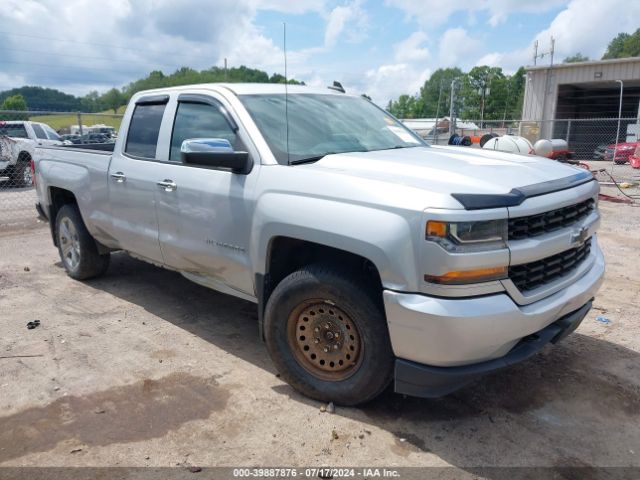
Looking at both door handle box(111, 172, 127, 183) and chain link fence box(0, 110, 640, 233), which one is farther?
chain link fence box(0, 110, 640, 233)

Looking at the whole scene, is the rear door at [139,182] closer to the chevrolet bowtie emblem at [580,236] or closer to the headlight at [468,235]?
the headlight at [468,235]

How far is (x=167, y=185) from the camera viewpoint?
4129 mm

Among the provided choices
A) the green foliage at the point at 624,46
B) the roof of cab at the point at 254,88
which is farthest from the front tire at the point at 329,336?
the green foliage at the point at 624,46

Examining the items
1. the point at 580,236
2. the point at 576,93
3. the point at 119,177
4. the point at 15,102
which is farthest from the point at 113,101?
the point at 580,236

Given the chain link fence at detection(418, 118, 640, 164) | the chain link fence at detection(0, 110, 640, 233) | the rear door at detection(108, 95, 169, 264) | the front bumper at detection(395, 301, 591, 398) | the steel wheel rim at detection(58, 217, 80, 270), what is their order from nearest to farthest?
the front bumper at detection(395, 301, 591, 398) < the rear door at detection(108, 95, 169, 264) < the steel wheel rim at detection(58, 217, 80, 270) < the chain link fence at detection(0, 110, 640, 233) < the chain link fence at detection(418, 118, 640, 164)

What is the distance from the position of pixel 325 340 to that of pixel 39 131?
50.4ft

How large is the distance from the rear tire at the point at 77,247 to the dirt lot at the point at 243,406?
2.76 feet

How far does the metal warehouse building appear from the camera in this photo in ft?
90.0

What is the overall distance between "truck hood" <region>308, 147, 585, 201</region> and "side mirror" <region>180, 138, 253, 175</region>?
0.47m

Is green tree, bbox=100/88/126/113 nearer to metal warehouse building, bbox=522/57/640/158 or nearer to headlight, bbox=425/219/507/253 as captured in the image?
metal warehouse building, bbox=522/57/640/158

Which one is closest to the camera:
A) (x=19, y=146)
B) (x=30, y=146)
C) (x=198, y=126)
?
(x=198, y=126)

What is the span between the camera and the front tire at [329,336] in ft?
9.71

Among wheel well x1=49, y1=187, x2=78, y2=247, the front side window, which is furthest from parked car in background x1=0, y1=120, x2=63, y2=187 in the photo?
the front side window

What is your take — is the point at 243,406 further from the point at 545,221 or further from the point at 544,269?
the point at 545,221
